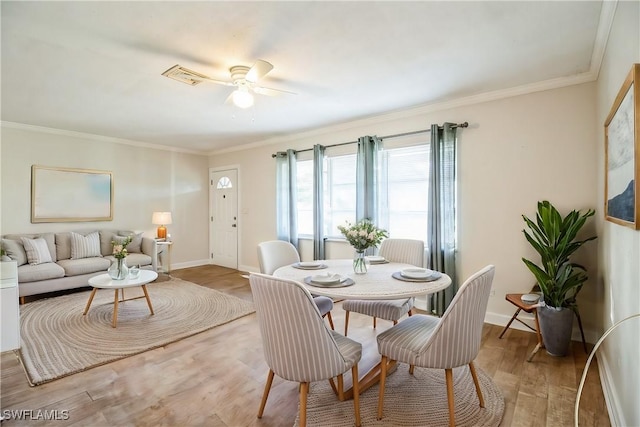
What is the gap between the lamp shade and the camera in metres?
5.54

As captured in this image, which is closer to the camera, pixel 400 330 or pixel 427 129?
pixel 400 330

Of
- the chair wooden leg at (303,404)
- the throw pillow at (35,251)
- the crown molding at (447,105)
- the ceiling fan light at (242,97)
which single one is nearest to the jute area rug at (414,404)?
the chair wooden leg at (303,404)

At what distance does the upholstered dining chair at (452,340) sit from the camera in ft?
5.32

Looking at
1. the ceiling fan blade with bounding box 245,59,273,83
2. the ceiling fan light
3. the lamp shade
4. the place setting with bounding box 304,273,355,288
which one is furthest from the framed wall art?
the place setting with bounding box 304,273,355,288

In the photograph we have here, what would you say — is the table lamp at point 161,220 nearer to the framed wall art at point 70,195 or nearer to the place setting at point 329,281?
the framed wall art at point 70,195

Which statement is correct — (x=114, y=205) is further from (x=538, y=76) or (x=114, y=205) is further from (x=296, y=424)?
(x=538, y=76)

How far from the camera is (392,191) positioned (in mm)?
4090

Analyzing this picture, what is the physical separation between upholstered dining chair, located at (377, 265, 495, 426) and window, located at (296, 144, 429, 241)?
2.17 m

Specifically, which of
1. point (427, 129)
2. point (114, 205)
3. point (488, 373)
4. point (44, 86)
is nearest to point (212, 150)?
point (114, 205)

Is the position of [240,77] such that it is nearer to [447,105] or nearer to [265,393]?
[447,105]

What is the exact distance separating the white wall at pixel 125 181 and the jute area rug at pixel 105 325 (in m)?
1.49

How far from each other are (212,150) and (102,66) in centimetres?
387

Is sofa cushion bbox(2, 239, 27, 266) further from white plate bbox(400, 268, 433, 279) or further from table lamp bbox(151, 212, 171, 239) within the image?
white plate bbox(400, 268, 433, 279)

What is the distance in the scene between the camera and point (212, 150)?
6.49 meters
